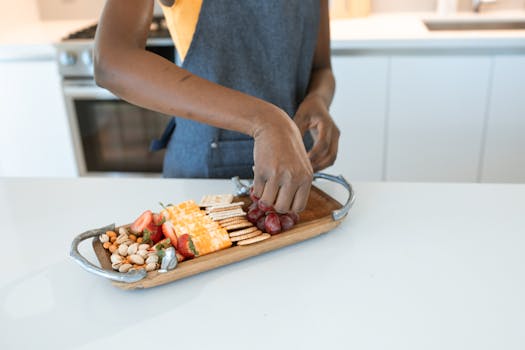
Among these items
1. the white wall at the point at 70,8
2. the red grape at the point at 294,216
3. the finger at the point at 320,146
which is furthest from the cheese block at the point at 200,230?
the white wall at the point at 70,8

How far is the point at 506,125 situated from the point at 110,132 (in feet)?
5.07

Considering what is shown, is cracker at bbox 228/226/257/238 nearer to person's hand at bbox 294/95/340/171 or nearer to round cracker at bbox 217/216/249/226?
round cracker at bbox 217/216/249/226

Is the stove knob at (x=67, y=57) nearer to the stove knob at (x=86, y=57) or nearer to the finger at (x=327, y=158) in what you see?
the stove knob at (x=86, y=57)

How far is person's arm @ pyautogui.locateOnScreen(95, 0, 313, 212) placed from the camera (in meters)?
0.74

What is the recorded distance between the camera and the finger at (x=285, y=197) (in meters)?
0.74

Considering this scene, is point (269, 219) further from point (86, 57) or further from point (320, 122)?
point (86, 57)

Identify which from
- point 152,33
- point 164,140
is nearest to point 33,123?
point 152,33

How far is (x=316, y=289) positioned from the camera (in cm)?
73

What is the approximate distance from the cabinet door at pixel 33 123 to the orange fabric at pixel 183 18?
127 centimetres

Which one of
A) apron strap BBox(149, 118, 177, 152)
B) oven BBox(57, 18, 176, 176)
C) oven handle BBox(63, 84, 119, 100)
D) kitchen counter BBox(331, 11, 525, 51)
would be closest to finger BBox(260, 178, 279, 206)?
apron strap BBox(149, 118, 177, 152)

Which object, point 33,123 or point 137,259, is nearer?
point 137,259

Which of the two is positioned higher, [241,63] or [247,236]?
[241,63]

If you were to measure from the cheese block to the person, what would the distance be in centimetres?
10

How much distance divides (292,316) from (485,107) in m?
1.55
